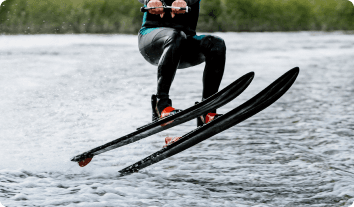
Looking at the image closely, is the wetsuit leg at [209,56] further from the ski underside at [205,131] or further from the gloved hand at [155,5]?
the ski underside at [205,131]

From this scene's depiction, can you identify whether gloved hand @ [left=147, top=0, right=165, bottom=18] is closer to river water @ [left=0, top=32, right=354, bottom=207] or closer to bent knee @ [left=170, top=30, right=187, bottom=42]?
bent knee @ [left=170, top=30, right=187, bottom=42]

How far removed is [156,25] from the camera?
3424mm

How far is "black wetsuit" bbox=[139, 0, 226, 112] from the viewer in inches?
125

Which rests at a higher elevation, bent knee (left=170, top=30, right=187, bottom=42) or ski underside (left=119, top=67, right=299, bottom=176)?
bent knee (left=170, top=30, right=187, bottom=42)

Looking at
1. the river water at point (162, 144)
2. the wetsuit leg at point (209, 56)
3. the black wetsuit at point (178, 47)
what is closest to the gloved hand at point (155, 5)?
the black wetsuit at point (178, 47)

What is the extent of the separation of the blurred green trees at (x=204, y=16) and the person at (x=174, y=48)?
16182mm

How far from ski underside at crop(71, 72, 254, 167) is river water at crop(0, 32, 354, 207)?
0.31ft

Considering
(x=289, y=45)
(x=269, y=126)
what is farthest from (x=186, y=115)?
(x=289, y=45)

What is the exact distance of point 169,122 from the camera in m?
3.11

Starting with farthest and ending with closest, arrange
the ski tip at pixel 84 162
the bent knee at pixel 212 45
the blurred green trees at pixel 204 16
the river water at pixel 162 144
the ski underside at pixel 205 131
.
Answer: the blurred green trees at pixel 204 16 < the bent knee at pixel 212 45 < the ski tip at pixel 84 162 < the ski underside at pixel 205 131 < the river water at pixel 162 144

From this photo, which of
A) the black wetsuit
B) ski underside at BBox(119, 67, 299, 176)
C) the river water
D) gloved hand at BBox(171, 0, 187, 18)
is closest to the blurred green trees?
the river water

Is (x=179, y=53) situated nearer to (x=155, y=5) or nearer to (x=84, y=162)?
(x=155, y=5)

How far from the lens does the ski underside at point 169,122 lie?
304 centimetres

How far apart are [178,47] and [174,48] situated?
3 cm
